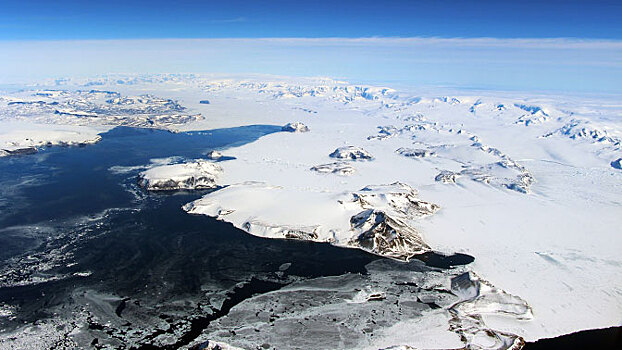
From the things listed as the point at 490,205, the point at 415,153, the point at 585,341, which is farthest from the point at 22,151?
the point at 585,341

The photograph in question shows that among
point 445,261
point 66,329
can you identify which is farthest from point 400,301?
point 66,329

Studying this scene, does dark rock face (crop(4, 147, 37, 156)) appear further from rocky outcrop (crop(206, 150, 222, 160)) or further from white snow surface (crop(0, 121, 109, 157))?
rocky outcrop (crop(206, 150, 222, 160))

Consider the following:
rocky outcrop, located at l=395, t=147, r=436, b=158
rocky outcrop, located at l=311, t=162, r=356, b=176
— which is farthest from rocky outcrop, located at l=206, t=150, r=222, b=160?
rocky outcrop, located at l=395, t=147, r=436, b=158

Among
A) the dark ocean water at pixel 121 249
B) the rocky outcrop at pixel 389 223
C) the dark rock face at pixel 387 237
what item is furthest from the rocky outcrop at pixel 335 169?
the dark rock face at pixel 387 237

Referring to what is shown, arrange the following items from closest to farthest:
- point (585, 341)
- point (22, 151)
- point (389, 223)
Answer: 1. point (585, 341)
2. point (389, 223)
3. point (22, 151)

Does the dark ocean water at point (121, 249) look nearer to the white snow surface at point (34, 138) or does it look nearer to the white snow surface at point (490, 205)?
the white snow surface at point (490, 205)

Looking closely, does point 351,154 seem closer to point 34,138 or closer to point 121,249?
point 121,249
